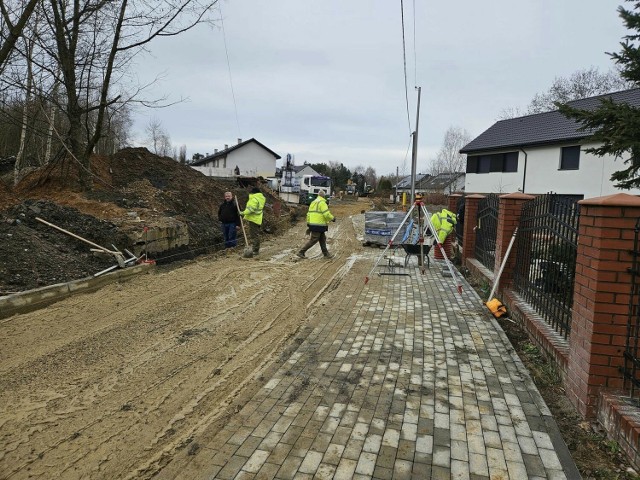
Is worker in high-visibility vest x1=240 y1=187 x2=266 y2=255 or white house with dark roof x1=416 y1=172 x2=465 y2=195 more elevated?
white house with dark roof x1=416 y1=172 x2=465 y2=195

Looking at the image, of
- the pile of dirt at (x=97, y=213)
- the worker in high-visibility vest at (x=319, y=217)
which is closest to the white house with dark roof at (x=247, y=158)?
the pile of dirt at (x=97, y=213)

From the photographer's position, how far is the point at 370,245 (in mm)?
15008

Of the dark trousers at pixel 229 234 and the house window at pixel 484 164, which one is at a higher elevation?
the house window at pixel 484 164

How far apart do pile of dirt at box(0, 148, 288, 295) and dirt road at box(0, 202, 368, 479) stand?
975mm

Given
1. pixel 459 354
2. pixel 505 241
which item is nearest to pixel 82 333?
pixel 459 354

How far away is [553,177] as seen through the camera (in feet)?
76.8

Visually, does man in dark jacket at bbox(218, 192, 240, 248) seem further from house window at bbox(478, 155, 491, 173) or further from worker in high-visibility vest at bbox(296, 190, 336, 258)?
house window at bbox(478, 155, 491, 173)

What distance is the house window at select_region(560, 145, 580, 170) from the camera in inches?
870

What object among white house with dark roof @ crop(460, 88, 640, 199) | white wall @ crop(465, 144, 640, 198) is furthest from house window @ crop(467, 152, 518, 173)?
white wall @ crop(465, 144, 640, 198)

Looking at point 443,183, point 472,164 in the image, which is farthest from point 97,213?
point 443,183

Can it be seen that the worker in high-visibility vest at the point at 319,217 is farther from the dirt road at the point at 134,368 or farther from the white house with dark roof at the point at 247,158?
the white house with dark roof at the point at 247,158

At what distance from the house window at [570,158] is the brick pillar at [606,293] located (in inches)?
851

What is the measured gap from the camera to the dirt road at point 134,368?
121 inches

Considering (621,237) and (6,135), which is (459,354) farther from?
(6,135)
